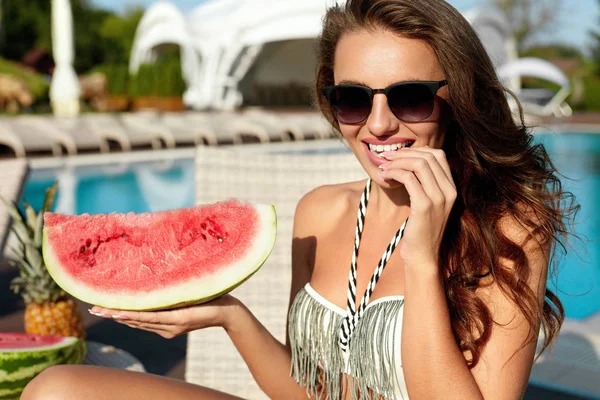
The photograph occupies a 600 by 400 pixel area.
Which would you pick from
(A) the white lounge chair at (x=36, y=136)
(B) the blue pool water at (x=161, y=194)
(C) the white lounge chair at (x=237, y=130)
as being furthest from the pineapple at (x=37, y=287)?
(C) the white lounge chair at (x=237, y=130)

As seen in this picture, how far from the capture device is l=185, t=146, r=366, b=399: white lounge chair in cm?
306

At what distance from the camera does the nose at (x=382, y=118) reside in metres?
1.82

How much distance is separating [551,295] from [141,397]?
116cm

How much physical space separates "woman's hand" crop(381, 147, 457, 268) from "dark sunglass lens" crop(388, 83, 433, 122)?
0.56ft

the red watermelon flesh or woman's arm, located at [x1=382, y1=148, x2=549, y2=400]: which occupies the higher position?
woman's arm, located at [x1=382, y1=148, x2=549, y2=400]

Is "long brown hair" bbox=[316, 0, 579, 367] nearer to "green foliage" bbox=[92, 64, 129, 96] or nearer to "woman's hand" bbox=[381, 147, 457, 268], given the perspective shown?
"woman's hand" bbox=[381, 147, 457, 268]

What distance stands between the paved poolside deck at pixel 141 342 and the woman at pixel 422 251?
1933 millimetres

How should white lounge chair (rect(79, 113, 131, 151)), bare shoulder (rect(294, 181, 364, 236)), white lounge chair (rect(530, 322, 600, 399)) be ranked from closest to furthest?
bare shoulder (rect(294, 181, 364, 236)) < white lounge chair (rect(530, 322, 600, 399)) < white lounge chair (rect(79, 113, 131, 151))

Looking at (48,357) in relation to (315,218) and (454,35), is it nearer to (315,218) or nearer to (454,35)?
(315,218)

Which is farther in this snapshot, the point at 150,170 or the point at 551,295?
the point at 150,170

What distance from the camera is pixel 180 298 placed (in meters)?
1.82

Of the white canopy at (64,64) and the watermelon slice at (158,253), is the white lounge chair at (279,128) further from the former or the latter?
the watermelon slice at (158,253)

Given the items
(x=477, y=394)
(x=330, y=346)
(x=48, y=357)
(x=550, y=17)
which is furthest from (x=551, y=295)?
(x=550, y=17)

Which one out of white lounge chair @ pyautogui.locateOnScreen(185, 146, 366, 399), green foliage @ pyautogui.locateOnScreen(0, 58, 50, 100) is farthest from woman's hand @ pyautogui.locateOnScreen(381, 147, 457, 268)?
green foliage @ pyautogui.locateOnScreen(0, 58, 50, 100)
